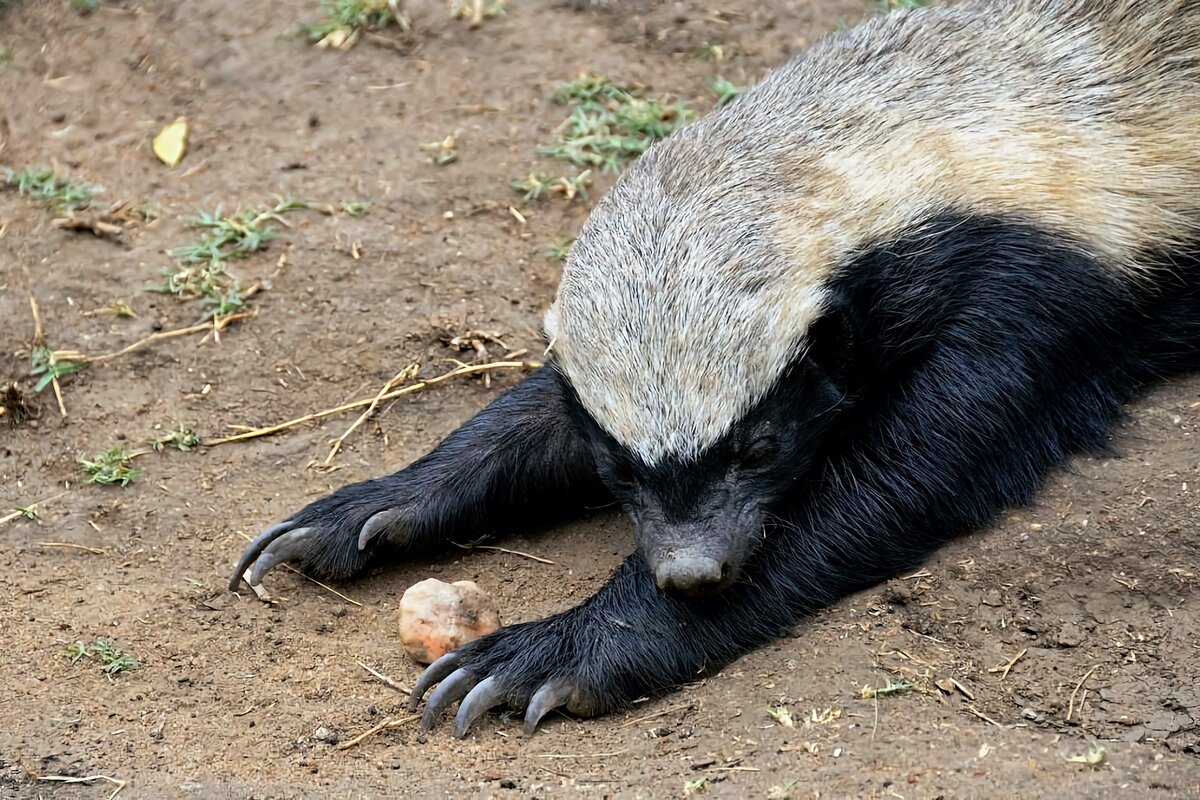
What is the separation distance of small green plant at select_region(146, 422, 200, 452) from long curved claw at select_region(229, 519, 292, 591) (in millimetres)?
928

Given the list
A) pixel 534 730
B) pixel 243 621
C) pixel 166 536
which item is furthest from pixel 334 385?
pixel 534 730

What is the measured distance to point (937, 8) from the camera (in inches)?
229

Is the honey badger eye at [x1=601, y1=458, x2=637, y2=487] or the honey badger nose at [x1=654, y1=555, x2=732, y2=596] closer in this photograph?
the honey badger nose at [x1=654, y1=555, x2=732, y2=596]

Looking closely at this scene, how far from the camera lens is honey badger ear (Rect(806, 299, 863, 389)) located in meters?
4.54

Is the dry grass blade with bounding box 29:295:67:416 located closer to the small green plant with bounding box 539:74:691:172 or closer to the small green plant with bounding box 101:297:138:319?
the small green plant with bounding box 101:297:138:319

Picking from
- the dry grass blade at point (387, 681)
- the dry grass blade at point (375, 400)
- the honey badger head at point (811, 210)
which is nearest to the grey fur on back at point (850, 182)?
the honey badger head at point (811, 210)

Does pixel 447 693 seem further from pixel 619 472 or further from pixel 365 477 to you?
pixel 365 477

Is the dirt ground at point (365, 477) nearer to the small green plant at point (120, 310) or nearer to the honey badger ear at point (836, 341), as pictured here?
the small green plant at point (120, 310)

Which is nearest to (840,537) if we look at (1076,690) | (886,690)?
(886,690)

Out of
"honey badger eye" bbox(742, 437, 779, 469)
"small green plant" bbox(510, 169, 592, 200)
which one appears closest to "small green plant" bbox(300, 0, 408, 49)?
"small green plant" bbox(510, 169, 592, 200)

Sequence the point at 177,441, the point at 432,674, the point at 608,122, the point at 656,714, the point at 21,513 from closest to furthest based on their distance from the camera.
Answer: the point at 656,714, the point at 432,674, the point at 21,513, the point at 177,441, the point at 608,122

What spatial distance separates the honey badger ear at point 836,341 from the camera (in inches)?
179

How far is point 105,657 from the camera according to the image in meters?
4.75

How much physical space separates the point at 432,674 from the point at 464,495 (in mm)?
1086
